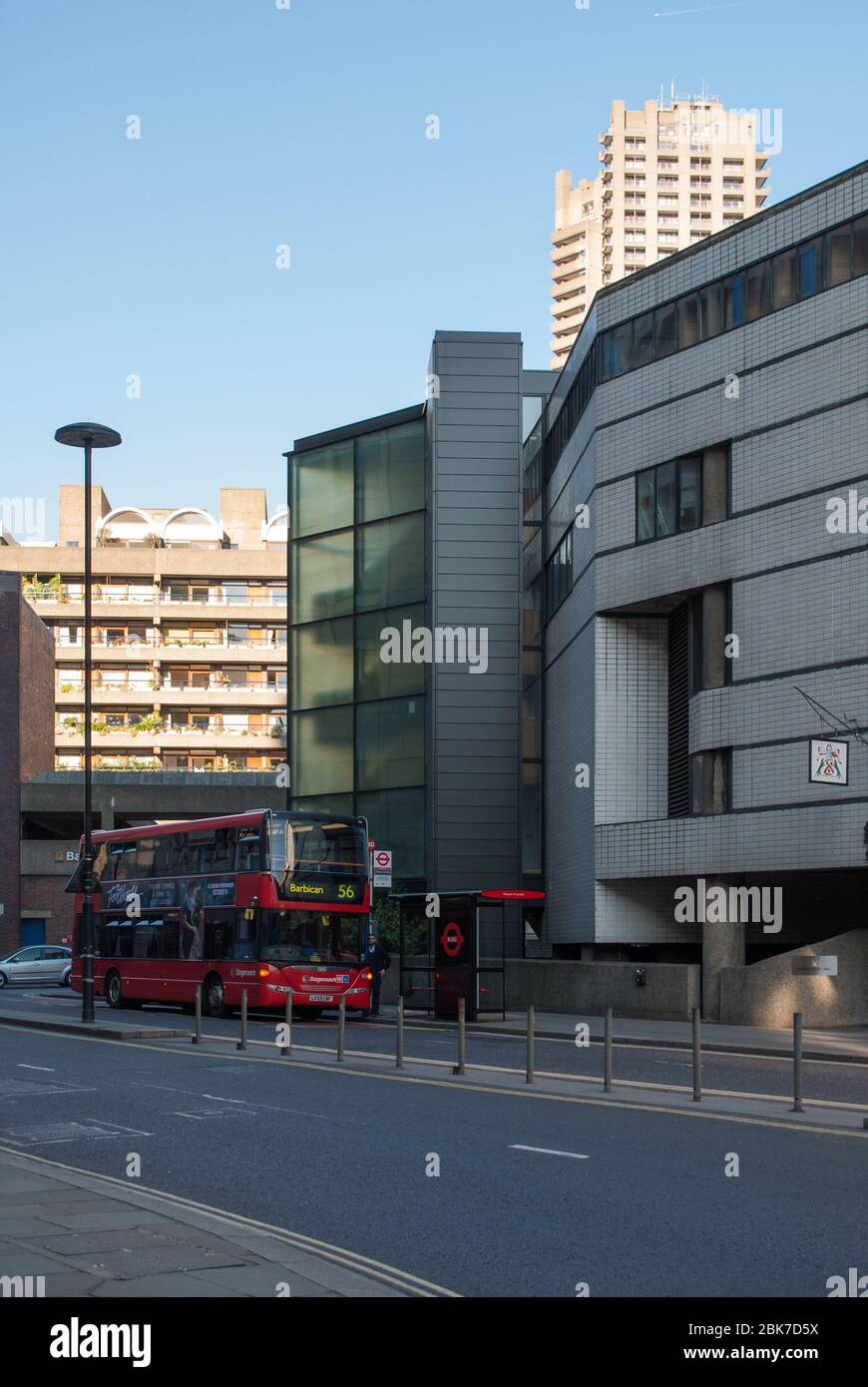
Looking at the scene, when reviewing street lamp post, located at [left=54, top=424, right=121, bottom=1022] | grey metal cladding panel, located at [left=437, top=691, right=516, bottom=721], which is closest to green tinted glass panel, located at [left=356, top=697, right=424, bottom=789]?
grey metal cladding panel, located at [left=437, top=691, right=516, bottom=721]

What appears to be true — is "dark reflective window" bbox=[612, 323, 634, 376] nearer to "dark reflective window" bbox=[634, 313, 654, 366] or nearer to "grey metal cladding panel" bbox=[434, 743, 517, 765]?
"dark reflective window" bbox=[634, 313, 654, 366]

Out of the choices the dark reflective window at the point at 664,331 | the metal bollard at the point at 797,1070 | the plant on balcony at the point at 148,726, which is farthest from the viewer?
the plant on balcony at the point at 148,726

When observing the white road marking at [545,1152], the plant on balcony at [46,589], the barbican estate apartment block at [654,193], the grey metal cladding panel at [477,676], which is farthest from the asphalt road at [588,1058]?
the barbican estate apartment block at [654,193]

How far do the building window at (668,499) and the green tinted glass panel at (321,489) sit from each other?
1381cm

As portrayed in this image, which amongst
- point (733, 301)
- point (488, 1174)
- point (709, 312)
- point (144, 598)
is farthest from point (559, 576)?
point (144, 598)

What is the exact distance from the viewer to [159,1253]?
27.7 feet

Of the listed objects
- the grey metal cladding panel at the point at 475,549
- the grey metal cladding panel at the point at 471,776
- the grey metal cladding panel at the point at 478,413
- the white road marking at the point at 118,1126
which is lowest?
the white road marking at the point at 118,1126

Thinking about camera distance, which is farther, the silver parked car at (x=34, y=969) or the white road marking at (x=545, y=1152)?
the silver parked car at (x=34, y=969)

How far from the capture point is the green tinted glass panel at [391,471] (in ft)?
151

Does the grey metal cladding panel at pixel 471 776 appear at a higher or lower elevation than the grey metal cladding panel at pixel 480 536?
lower

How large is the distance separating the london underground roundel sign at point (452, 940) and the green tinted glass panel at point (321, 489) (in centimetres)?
1993

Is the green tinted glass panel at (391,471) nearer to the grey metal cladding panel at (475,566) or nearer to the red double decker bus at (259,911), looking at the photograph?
the grey metal cladding panel at (475,566)

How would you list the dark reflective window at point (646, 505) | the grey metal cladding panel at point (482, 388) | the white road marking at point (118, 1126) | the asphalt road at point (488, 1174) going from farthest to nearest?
the grey metal cladding panel at point (482, 388), the dark reflective window at point (646, 505), the white road marking at point (118, 1126), the asphalt road at point (488, 1174)

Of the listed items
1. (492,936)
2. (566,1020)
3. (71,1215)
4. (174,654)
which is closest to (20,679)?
(174,654)
